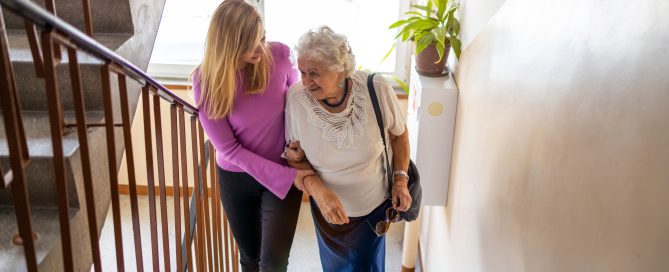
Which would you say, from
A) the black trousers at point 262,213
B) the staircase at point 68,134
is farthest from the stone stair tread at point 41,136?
the black trousers at point 262,213

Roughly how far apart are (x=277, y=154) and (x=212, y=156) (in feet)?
1.95

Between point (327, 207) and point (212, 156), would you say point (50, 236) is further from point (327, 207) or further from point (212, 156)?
point (212, 156)

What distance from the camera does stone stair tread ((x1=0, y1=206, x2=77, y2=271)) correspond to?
1.51 meters

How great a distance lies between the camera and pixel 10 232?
1.61m

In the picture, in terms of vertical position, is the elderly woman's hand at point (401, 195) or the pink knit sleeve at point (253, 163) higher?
the pink knit sleeve at point (253, 163)

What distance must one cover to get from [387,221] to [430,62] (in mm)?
905

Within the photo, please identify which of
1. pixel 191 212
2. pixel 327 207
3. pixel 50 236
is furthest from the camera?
pixel 191 212

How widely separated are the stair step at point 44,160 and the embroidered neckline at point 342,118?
25.4 inches

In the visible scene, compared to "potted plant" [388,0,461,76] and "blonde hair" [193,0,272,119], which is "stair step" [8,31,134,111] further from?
"potted plant" [388,0,461,76]

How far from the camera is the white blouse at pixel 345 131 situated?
189 centimetres

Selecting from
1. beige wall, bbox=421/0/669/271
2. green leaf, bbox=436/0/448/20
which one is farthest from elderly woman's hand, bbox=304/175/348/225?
green leaf, bbox=436/0/448/20

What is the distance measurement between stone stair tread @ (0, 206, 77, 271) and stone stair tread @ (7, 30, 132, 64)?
1.55ft

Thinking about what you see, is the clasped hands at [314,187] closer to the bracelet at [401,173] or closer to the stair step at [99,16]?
the bracelet at [401,173]

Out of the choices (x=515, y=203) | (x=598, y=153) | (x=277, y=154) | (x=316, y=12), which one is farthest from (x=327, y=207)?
(x=316, y=12)
